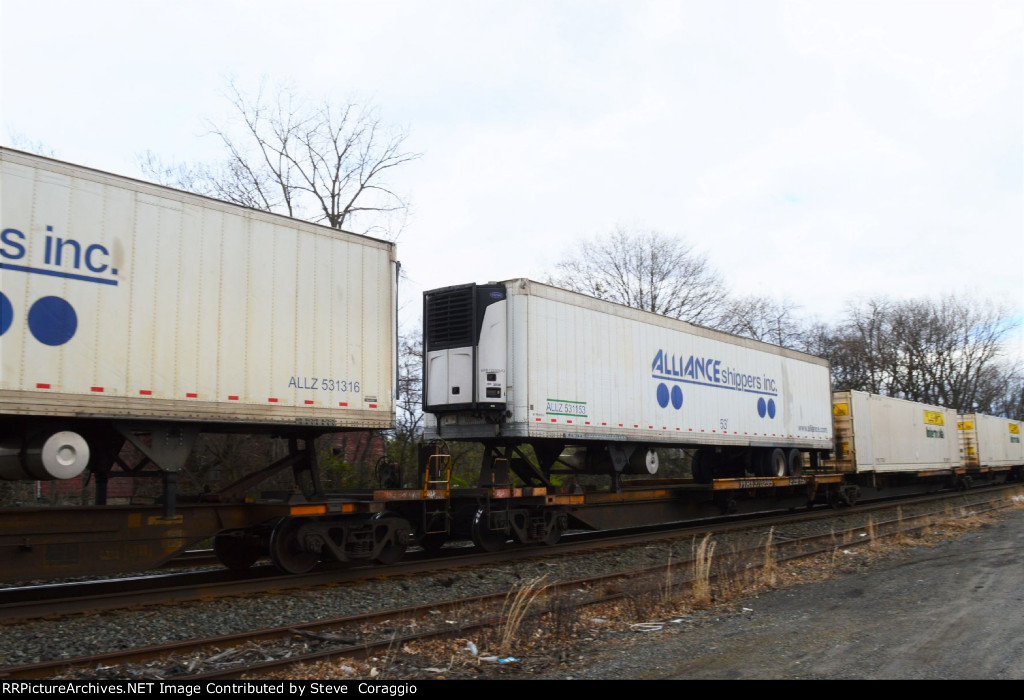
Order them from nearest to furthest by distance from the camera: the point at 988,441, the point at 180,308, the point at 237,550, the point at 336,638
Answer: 1. the point at 336,638
2. the point at 180,308
3. the point at 237,550
4. the point at 988,441

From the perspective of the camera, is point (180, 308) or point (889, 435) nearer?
point (180, 308)

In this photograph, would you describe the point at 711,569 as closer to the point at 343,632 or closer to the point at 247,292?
the point at 343,632

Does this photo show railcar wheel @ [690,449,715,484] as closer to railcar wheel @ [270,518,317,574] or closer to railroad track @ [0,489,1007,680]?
railroad track @ [0,489,1007,680]

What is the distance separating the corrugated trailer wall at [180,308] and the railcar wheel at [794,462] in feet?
41.2

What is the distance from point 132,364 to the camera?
25.7ft

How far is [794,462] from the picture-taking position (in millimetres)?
19328

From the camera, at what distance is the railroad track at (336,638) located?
5750 mm

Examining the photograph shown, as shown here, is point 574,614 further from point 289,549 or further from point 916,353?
point 916,353

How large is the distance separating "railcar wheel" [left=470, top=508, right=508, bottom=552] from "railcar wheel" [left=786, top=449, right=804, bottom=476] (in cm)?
1004

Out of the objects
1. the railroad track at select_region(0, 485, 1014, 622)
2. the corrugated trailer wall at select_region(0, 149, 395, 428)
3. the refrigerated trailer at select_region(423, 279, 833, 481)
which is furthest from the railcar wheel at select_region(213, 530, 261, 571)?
the refrigerated trailer at select_region(423, 279, 833, 481)

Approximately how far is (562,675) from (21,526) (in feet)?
17.9

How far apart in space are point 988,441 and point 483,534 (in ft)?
104

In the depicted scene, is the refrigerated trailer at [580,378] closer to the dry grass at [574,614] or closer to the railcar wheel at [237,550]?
the dry grass at [574,614]

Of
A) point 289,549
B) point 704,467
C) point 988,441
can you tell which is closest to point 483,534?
point 289,549
